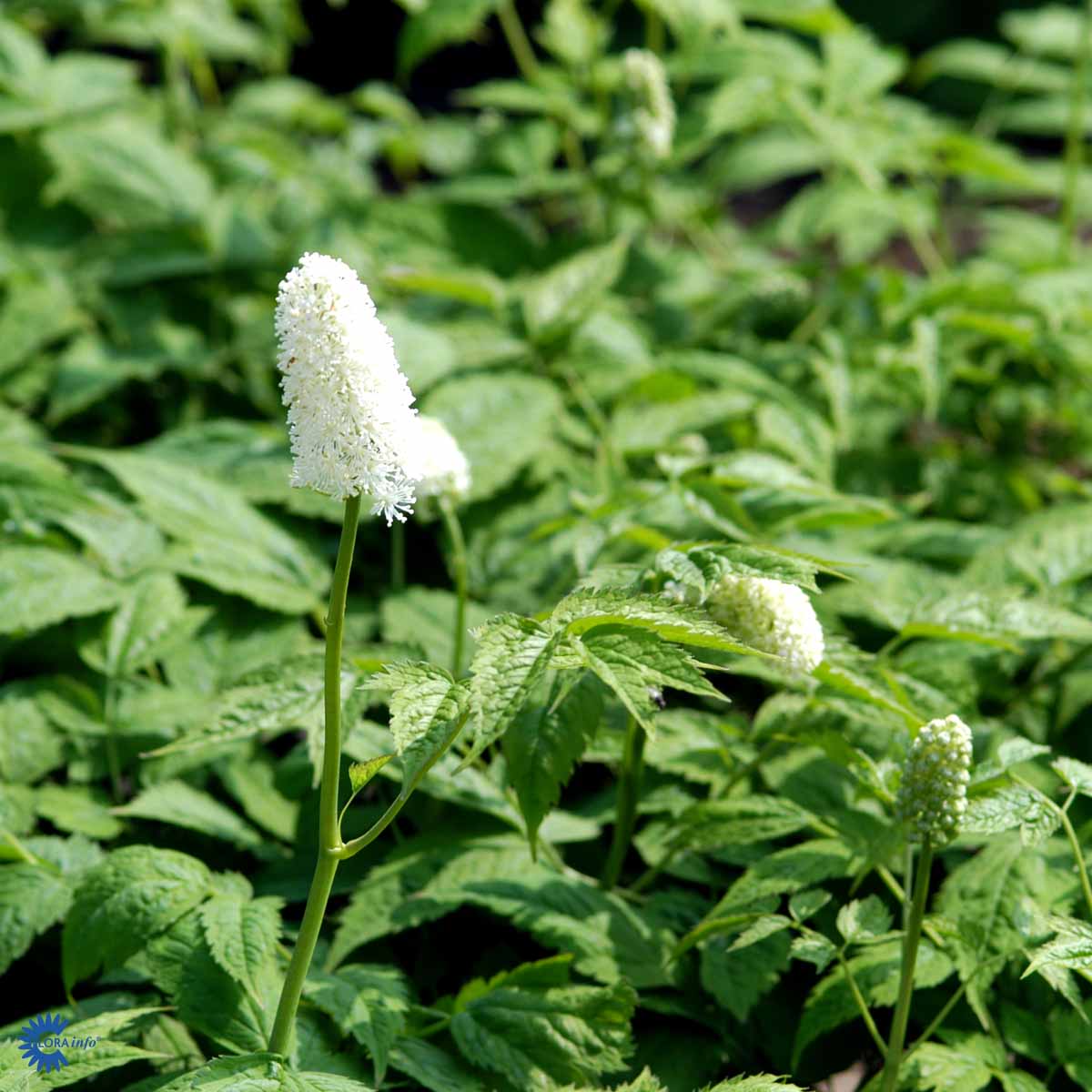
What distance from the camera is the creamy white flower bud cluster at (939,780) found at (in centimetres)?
167

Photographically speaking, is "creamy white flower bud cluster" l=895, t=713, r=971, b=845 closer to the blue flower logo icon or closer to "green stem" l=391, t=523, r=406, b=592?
the blue flower logo icon

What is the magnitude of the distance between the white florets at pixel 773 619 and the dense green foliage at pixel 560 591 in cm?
5

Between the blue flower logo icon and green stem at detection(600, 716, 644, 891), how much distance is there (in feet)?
3.06

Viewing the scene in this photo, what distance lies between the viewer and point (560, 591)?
Result: 2674 millimetres

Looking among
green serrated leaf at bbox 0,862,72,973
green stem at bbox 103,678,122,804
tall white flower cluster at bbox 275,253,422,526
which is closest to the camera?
tall white flower cluster at bbox 275,253,422,526

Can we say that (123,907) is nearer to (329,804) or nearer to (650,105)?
(329,804)

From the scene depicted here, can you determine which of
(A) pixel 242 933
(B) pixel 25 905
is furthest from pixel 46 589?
(A) pixel 242 933

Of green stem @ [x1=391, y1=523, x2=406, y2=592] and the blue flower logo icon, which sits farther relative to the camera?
Answer: green stem @ [x1=391, y1=523, x2=406, y2=592]

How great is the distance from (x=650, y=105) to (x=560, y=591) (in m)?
1.77

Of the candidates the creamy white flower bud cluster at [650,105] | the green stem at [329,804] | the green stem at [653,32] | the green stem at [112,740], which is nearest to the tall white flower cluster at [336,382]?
the green stem at [329,804]

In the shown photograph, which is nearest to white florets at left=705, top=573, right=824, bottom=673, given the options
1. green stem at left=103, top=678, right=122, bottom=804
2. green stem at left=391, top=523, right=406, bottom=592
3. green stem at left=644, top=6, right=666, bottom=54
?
green stem at left=391, top=523, right=406, bottom=592

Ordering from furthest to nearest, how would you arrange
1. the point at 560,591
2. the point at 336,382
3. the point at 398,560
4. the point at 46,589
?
the point at 398,560
the point at 560,591
the point at 46,589
the point at 336,382

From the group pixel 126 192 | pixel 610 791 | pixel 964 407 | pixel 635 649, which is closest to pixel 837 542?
pixel 610 791

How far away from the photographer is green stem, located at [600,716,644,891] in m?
2.13
